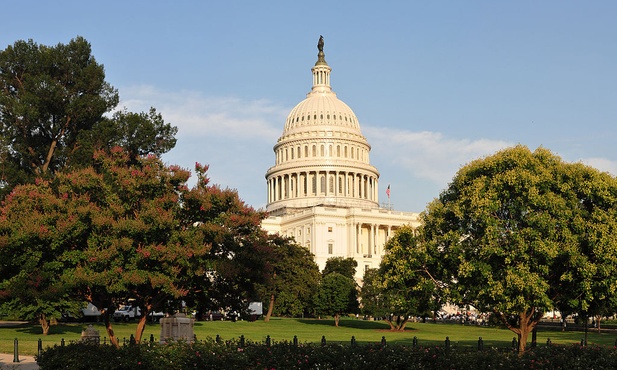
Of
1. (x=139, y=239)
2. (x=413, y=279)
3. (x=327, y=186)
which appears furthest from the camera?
(x=327, y=186)

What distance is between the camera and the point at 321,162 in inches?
6644

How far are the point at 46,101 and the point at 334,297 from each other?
133 feet

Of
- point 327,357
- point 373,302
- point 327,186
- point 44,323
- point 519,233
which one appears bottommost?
point 44,323

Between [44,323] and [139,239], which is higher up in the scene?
[139,239]

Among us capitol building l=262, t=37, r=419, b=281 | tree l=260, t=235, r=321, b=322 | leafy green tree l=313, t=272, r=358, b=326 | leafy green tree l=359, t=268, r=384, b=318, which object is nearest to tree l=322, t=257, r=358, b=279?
tree l=260, t=235, r=321, b=322

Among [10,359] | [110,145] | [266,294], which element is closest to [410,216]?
[266,294]

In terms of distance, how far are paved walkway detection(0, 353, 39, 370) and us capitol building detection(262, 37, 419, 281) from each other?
11053 centimetres

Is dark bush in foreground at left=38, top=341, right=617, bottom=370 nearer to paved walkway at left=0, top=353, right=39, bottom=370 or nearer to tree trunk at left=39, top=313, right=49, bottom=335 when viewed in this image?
paved walkway at left=0, top=353, right=39, bottom=370

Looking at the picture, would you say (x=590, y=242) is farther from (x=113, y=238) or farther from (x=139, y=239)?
(x=113, y=238)

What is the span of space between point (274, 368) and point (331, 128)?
153 metres

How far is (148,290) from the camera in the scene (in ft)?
126

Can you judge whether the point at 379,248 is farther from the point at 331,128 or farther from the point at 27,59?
the point at 27,59

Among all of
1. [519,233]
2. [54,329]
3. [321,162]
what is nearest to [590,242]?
[519,233]

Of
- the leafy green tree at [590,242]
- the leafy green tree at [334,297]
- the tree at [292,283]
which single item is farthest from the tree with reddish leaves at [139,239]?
the tree at [292,283]
